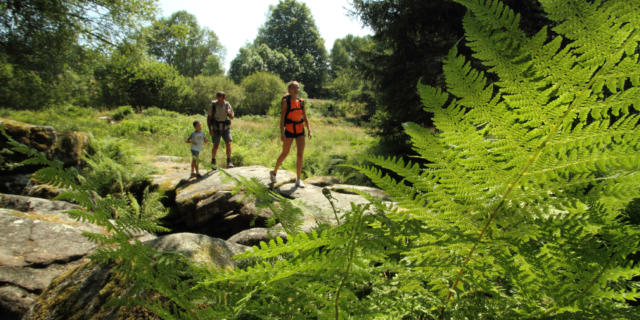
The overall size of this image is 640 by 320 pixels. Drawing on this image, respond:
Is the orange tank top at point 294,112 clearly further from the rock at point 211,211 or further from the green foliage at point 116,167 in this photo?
the green foliage at point 116,167

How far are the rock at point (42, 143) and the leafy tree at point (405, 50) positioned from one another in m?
7.89

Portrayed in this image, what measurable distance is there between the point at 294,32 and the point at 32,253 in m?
62.9

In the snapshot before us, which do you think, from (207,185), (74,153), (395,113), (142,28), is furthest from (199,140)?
(142,28)

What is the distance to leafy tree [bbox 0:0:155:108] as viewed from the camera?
8.34m

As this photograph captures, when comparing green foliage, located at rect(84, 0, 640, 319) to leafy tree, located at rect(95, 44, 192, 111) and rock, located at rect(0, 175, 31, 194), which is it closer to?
rock, located at rect(0, 175, 31, 194)

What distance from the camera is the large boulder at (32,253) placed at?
2.10m

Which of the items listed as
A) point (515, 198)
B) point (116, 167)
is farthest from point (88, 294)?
point (116, 167)

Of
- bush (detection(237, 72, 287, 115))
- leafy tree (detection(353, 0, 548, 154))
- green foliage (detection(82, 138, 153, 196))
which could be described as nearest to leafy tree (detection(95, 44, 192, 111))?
bush (detection(237, 72, 287, 115))

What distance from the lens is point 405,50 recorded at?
25.6 ft

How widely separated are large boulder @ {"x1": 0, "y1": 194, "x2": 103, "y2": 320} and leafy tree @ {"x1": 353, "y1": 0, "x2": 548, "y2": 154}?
660cm

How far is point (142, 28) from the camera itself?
10.4 meters

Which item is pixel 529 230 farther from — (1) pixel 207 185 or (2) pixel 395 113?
(2) pixel 395 113

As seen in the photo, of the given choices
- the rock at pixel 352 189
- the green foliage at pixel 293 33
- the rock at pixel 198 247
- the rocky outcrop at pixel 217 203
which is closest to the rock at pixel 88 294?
the rock at pixel 198 247

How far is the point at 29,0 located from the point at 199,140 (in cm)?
808
